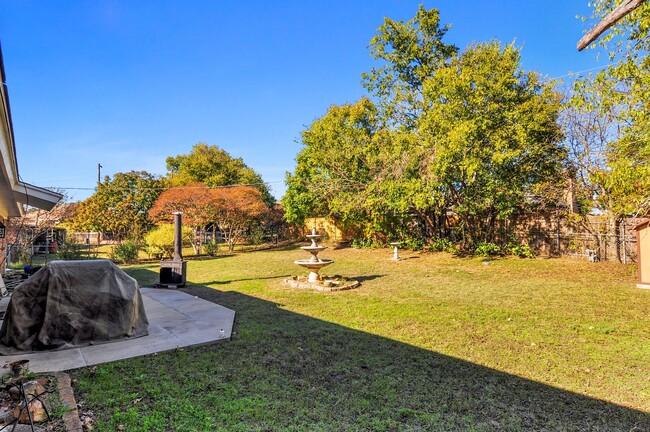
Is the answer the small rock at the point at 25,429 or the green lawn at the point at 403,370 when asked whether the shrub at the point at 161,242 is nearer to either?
the green lawn at the point at 403,370

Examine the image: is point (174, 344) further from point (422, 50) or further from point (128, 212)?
point (128, 212)

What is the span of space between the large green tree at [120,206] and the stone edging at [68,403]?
699 inches

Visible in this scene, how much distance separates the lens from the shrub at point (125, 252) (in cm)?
1571

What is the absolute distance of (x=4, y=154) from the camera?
13.5 ft

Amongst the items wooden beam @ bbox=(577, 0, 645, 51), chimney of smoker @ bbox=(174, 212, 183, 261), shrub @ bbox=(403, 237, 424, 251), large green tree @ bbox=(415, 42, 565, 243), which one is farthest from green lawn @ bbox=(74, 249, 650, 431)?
shrub @ bbox=(403, 237, 424, 251)

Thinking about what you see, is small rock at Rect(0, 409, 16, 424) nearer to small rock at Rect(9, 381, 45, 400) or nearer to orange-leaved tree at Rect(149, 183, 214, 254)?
small rock at Rect(9, 381, 45, 400)

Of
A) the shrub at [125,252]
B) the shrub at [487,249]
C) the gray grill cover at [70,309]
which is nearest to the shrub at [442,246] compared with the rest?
the shrub at [487,249]

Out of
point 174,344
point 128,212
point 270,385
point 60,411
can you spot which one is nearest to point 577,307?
point 270,385

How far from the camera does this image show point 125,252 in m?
15.7

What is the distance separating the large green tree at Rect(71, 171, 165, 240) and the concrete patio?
48.1 feet

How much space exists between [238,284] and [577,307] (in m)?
7.97

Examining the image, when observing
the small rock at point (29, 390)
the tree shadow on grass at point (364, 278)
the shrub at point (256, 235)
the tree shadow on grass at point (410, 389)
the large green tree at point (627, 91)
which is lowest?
the tree shadow on grass at point (410, 389)

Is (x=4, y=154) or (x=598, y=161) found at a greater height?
(x=598, y=161)

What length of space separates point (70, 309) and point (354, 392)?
385 centimetres
